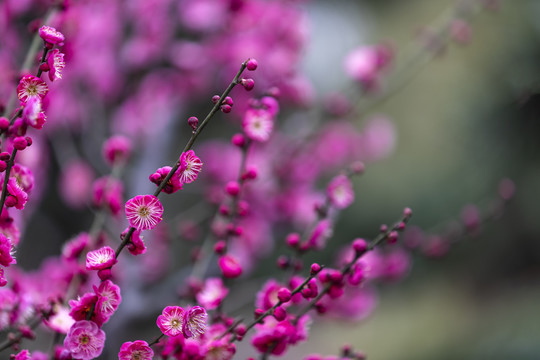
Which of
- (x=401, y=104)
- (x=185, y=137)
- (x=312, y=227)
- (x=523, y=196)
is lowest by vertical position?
(x=312, y=227)

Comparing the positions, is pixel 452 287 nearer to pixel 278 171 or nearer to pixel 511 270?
pixel 511 270

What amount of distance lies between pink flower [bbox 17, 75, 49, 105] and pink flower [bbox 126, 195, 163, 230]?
4.5 inches

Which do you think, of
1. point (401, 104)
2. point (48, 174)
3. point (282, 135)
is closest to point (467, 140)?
point (282, 135)

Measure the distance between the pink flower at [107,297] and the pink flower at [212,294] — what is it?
12 cm

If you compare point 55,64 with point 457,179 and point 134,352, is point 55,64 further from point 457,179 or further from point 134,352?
point 457,179

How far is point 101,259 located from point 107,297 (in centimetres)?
3

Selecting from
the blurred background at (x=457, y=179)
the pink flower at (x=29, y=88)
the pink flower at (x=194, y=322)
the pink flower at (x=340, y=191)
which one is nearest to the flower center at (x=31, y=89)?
the pink flower at (x=29, y=88)

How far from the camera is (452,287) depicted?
2.34 m

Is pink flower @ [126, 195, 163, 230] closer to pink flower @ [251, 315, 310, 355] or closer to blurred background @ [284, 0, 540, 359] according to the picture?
pink flower @ [251, 315, 310, 355]

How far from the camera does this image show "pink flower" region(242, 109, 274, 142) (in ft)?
1.75

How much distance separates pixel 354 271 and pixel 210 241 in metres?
0.34

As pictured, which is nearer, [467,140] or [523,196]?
[467,140]

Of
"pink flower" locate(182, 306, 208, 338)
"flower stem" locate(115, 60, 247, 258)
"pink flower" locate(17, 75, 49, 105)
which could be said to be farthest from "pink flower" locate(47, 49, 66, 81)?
"pink flower" locate(182, 306, 208, 338)

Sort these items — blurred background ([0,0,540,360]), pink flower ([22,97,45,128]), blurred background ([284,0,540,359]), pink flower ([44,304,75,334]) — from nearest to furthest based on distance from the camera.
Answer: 1. pink flower ([22,97,45,128])
2. pink flower ([44,304,75,334])
3. blurred background ([0,0,540,360])
4. blurred background ([284,0,540,359])
